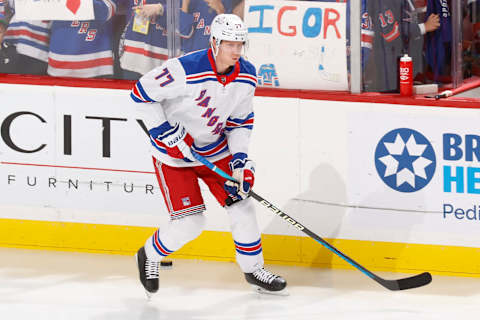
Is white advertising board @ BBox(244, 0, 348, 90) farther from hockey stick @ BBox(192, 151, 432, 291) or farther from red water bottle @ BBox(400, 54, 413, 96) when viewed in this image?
hockey stick @ BBox(192, 151, 432, 291)

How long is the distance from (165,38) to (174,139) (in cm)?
98

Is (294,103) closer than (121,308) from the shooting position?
No

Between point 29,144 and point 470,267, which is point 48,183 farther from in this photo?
point 470,267

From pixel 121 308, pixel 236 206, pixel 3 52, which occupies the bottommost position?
pixel 121 308

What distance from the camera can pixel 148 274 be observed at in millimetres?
4465

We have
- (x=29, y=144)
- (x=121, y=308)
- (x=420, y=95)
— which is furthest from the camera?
(x=29, y=144)

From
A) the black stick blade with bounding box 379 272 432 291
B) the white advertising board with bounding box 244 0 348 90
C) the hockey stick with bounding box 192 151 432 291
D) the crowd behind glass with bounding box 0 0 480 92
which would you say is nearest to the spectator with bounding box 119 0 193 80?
the crowd behind glass with bounding box 0 0 480 92

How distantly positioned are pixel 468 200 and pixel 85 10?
2.08 metres

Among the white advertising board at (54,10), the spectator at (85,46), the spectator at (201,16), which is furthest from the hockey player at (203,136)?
the white advertising board at (54,10)

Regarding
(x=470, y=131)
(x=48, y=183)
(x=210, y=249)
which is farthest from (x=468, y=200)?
(x=48, y=183)

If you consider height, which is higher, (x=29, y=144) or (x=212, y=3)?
(x=212, y=3)

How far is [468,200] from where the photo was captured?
4574 millimetres

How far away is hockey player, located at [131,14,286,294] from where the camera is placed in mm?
4188

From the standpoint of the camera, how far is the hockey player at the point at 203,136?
419cm
